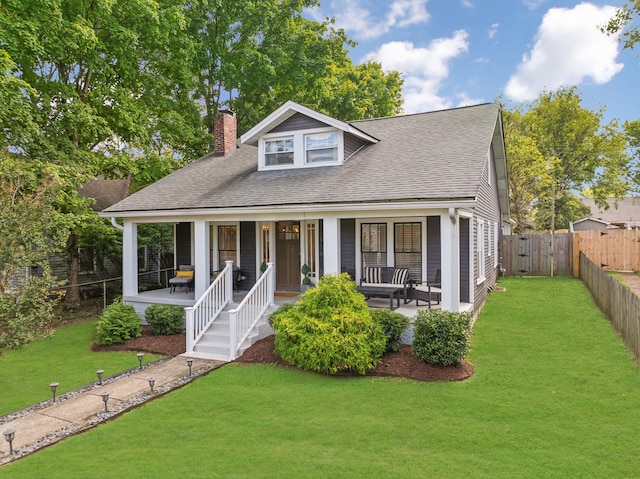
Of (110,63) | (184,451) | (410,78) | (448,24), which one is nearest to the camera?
(184,451)

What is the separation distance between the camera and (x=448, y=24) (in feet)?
70.0

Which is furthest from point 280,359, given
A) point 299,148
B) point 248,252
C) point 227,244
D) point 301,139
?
point 301,139

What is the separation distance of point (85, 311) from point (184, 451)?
12.4 meters

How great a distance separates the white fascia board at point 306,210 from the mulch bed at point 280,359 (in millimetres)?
3030

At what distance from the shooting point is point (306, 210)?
10180 mm

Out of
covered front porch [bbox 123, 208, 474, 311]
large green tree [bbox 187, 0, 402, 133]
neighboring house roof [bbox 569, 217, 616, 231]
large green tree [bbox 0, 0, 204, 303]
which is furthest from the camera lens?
neighboring house roof [bbox 569, 217, 616, 231]

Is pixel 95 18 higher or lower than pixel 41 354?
higher

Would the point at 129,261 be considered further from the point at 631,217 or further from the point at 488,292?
the point at 631,217

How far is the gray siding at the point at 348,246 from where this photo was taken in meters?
12.0

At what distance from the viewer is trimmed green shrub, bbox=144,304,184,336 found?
1128cm

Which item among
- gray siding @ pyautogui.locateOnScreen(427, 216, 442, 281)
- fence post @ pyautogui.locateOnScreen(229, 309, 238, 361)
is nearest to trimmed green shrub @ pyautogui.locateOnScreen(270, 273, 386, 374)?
fence post @ pyautogui.locateOnScreen(229, 309, 238, 361)

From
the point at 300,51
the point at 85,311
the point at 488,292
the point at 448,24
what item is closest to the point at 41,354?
the point at 85,311

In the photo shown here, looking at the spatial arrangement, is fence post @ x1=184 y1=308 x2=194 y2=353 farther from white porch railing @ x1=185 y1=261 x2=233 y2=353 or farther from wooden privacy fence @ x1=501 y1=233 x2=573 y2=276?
wooden privacy fence @ x1=501 y1=233 x2=573 y2=276

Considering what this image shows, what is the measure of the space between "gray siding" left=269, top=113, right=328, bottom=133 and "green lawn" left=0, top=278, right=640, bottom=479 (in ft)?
24.0
